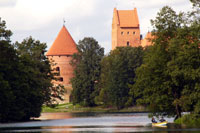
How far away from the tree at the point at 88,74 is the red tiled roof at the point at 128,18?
1564 inches

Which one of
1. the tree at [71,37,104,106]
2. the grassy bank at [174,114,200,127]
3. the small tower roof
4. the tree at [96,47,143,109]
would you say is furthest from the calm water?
the small tower roof

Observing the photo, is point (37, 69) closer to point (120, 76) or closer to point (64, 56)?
point (120, 76)

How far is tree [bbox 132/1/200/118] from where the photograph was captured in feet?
139

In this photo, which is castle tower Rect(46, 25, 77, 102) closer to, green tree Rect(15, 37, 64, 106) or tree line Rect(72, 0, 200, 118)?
green tree Rect(15, 37, 64, 106)

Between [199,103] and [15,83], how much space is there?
1972 cm

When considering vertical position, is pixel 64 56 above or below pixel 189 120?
above

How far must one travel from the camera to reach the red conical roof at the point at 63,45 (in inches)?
4769

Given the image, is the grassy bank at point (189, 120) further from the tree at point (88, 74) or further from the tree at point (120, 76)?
the tree at point (88, 74)

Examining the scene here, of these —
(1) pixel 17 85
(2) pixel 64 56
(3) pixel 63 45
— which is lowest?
(1) pixel 17 85

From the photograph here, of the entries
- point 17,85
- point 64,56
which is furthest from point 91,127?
point 64,56

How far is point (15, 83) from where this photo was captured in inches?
2147

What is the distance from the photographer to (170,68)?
4397 cm

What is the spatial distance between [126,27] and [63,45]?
26795 millimetres

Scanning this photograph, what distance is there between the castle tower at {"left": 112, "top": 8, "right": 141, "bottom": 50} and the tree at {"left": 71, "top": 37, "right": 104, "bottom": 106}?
39.7 m
